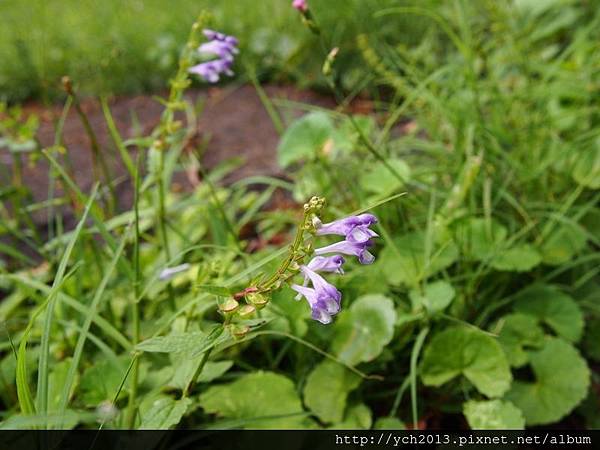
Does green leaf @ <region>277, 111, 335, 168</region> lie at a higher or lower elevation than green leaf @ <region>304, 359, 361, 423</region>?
higher

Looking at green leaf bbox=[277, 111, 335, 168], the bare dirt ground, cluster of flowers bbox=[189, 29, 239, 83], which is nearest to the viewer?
cluster of flowers bbox=[189, 29, 239, 83]

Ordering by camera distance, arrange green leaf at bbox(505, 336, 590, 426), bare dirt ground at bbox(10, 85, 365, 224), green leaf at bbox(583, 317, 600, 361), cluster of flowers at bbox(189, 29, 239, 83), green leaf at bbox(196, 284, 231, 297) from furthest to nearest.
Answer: bare dirt ground at bbox(10, 85, 365, 224) → green leaf at bbox(583, 317, 600, 361) → cluster of flowers at bbox(189, 29, 239, 83) → green leaf at bbox(505, 336, 590, 426) → green leaf at bbox(196, 284, 231, 297)

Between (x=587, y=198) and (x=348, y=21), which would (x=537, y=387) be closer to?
(x=587, y=198)

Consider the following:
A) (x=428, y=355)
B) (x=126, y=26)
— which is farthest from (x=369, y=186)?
(x=126, y=26)

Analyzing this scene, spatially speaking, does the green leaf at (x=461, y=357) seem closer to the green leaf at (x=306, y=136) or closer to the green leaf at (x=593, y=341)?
the green leaf at (x=593, y=341)

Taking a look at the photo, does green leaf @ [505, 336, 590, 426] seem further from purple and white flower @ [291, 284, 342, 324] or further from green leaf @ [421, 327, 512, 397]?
purple and white flower @ [291, 284, 342, 324]

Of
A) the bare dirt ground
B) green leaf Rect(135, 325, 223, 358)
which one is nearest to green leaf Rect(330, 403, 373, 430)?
green leaf Rect(135, 325, 223, 358)
